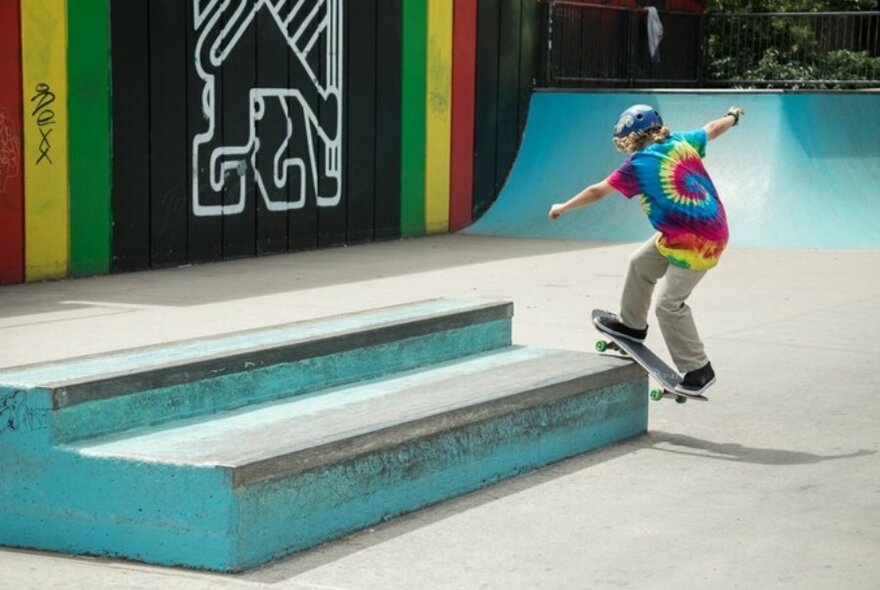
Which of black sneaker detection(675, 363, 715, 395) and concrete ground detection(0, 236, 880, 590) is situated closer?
concrete ground detection(0, 236, 880, 590)

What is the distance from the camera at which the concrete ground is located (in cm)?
531

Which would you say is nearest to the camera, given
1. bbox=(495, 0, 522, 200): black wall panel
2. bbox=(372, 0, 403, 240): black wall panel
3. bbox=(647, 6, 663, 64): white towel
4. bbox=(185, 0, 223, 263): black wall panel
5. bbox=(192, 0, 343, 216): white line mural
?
bbox=(185, 0, 223, 263): black wall panel

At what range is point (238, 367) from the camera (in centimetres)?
646

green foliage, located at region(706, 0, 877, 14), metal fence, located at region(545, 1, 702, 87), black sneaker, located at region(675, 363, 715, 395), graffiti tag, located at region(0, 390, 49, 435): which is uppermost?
green foliage, located at region(706, 0, 877, 14)

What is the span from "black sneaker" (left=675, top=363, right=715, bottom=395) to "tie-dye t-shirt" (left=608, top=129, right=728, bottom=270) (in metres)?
0.55

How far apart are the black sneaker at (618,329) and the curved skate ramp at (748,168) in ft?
31.6

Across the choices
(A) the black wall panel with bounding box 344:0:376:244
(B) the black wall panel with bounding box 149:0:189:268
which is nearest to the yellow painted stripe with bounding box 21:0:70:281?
(B) the black wall panel with bounding box 149:0:189:268

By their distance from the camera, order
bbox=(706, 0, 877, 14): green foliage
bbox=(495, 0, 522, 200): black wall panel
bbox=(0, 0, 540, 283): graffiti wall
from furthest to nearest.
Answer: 1. bbox=(706, 0, 877, 14): green foliage
2. bbox=(495, 0, 522, 200): black wall panel
3. bbox=(0, 0, 540, 283): graffiti wall

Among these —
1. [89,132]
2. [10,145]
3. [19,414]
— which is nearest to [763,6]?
[89,132]

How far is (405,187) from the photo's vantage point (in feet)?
59.3

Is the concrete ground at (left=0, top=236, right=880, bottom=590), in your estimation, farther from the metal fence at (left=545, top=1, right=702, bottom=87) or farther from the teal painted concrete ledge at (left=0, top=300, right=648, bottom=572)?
the metal fence at (left=545, top=1, right=702, bottom=87)

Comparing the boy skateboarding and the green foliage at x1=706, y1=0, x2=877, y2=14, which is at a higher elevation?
the green foliage at x1=706, y1=0, x2=877, y2=14

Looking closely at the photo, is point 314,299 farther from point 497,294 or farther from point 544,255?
point 544,255

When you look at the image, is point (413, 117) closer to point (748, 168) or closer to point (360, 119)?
point (360, 119)
